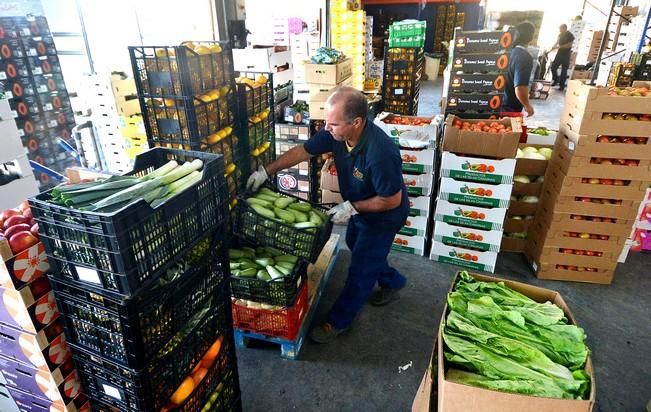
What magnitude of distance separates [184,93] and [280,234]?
100cm

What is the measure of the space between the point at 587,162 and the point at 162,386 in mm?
3182

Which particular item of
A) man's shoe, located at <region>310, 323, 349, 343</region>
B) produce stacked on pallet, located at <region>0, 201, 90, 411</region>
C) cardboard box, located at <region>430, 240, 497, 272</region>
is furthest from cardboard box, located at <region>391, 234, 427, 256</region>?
produce stacked on pallet, located at <region>0, 201, 90, 411</region>

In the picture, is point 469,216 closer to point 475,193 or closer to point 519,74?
point 475,193

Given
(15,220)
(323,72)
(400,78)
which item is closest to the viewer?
(15,220)

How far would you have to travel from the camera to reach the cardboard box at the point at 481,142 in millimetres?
3123

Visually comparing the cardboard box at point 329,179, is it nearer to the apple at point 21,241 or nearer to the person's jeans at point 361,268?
the person's jeans at point 361,268

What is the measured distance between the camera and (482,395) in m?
1.36

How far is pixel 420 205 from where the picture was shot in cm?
360

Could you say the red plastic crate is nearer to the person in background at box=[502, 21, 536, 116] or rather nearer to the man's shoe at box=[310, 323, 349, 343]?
the man's shoe at box=[310, 323, 349, 343]

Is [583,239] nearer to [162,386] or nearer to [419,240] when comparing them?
[419,240]

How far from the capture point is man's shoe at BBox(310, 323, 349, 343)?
9.05 ft

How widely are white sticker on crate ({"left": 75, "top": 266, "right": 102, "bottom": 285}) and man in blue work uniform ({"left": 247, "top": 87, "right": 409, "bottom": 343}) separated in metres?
1.47

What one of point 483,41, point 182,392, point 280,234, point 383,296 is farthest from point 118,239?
point 483,41

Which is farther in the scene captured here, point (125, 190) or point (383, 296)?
point (383, 296)
